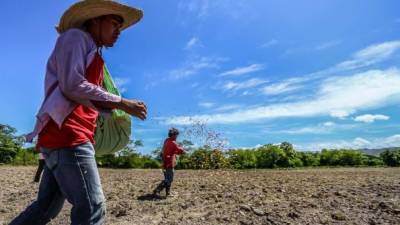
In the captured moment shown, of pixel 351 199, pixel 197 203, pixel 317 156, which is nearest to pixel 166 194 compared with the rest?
pixel 197 203

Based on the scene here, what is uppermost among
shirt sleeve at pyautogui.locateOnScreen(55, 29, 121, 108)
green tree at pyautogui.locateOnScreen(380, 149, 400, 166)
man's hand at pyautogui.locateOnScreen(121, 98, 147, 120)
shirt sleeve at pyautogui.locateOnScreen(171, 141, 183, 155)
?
green tree at pyautogui.locateOnScreen(380, 149, 400, 166)

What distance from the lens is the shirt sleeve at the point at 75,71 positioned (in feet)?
8.53

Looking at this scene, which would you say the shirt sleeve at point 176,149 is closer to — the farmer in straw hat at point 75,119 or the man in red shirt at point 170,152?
the man in red shirt at point 170,152

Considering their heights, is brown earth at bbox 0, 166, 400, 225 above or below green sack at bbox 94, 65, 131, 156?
below

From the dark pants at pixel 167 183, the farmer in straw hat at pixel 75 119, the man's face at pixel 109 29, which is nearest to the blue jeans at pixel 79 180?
the farmer in straw hat at pixel 75 119

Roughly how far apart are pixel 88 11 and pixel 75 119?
706mm

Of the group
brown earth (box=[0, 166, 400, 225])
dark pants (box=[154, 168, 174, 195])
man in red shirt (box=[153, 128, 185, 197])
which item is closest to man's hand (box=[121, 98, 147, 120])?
brown earth (box=[0, 166, 400, 225])

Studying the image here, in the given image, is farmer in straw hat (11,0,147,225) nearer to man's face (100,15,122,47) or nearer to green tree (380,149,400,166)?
man's face (100,15,122,47)

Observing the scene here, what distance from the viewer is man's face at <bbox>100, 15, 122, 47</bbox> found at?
2.97 meters

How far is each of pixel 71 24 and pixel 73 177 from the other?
101 centimetres

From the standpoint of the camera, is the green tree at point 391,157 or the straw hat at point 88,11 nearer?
the straw hat at point 88,11

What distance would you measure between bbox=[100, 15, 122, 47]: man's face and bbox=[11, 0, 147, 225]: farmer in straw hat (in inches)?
4.2

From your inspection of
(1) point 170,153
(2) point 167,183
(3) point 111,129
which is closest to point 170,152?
(1) point 170,153

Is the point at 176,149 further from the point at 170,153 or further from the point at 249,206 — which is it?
the point at 249,206
